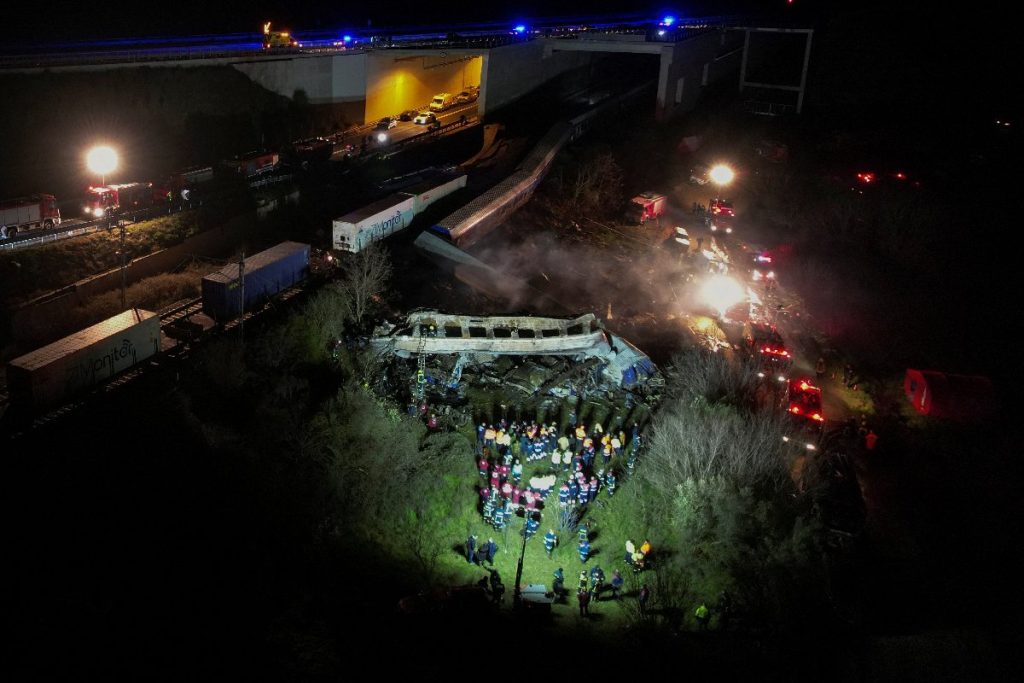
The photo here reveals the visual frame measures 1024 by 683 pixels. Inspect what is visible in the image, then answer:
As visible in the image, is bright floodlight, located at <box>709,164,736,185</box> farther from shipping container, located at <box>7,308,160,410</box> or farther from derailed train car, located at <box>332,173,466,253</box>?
shipping container, located at <box>7,308,160,410</box>

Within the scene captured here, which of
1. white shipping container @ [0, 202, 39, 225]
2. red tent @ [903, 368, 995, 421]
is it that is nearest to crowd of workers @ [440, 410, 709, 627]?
red tent @ [903, 368, 995, 421]

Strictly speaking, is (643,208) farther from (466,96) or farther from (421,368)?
(466,96)

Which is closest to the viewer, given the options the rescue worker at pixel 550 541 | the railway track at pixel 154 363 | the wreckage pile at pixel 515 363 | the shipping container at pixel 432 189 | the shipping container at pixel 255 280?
the railway track at pixel 154 363

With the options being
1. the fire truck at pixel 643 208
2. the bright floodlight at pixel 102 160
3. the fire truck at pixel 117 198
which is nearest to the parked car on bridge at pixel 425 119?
the fire truck at pixel 643 208

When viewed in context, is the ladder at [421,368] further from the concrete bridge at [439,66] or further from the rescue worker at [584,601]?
the concrete bridge at [439,66]

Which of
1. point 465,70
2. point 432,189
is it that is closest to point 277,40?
point 465,70

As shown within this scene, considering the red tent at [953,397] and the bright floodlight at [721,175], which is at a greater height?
the bright floodlight at [721,175]
